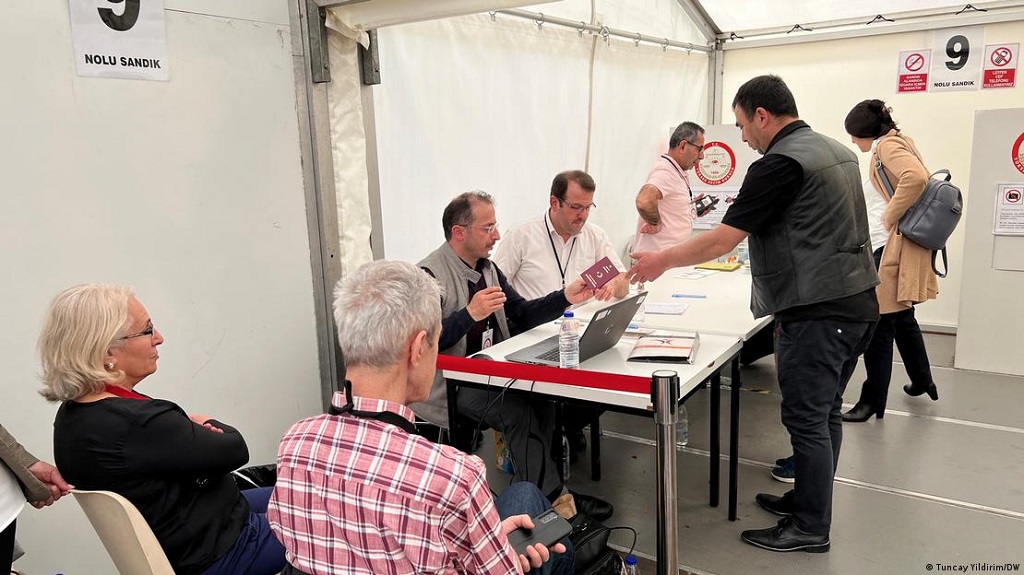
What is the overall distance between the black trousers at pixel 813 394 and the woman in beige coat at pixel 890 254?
1.34 metres

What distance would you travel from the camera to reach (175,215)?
7.54 ft

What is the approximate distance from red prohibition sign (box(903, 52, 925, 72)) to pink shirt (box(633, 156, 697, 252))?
8.20 ft

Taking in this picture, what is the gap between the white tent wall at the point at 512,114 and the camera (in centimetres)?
325

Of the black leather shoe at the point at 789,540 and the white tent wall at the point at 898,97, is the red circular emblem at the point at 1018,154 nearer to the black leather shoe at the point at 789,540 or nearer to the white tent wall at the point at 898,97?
the white tent wall at the point at 898,97

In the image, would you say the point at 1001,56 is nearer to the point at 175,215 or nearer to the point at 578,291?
the point at 578,291

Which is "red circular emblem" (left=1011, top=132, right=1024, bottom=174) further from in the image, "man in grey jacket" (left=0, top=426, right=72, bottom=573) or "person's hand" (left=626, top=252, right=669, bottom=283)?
"man in grey jacket" (left=0, top=426, right=72, bottom=573)

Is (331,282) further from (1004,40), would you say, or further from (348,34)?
(1004,40)

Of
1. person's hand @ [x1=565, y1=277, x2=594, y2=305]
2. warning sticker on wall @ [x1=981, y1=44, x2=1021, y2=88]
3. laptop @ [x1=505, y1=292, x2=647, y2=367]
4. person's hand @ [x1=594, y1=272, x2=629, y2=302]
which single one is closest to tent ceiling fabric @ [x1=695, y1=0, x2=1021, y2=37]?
warning sticker on wall @ [x1=981, y1=44, x2=1021, y2=88]

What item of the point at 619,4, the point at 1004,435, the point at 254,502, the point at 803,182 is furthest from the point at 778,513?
the point at 619,4

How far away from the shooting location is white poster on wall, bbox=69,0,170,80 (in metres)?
2.04

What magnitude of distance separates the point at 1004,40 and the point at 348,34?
4.92 m

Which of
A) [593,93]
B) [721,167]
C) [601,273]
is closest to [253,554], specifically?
[601,273]

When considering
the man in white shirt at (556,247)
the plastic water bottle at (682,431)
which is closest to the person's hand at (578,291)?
the man in white shirt at (556,247)

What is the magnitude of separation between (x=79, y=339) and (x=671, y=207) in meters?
3.46
